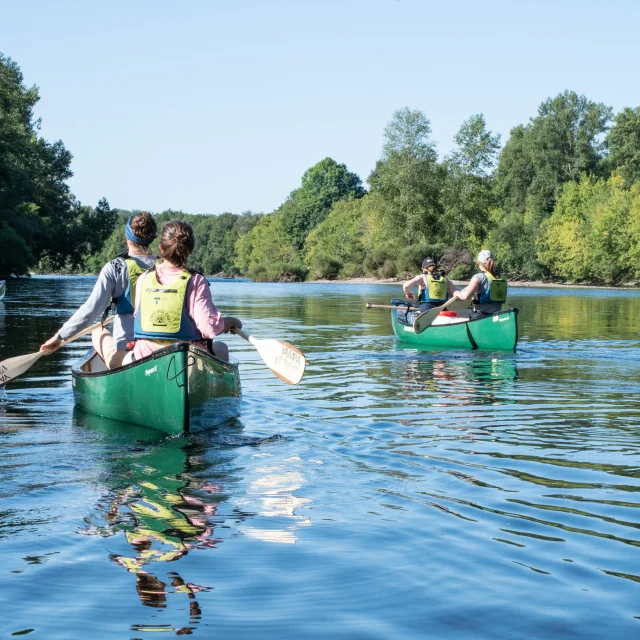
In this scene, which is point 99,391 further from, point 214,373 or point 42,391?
point 42,391

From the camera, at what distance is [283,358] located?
793 centimetres

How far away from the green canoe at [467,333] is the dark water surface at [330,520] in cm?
470

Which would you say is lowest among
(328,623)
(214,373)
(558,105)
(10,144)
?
(328,623)

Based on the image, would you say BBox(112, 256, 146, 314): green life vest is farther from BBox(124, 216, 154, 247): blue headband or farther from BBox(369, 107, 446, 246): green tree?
BBox(369, 107, 446, 246): green tree

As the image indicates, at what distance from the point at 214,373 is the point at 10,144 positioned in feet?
157

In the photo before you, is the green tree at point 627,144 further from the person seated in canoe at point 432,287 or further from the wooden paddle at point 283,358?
the wooden paddle at point 283,358

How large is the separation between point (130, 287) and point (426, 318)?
27.5ft

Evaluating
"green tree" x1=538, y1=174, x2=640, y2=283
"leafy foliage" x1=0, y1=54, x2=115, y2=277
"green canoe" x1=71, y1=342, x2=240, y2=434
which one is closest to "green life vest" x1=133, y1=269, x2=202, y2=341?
"green canoe" x1=71, y1=342, x2=240, y2=434

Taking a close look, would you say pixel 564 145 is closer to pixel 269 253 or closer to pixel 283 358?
pixel 269 253

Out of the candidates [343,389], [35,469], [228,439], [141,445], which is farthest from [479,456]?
[343,389]

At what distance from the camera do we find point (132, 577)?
3930mm

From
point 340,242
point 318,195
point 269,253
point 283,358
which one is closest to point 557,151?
point 340,242

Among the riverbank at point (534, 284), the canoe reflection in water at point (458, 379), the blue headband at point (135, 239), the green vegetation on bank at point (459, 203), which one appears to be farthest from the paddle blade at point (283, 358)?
the riverbank at point (534, 284)

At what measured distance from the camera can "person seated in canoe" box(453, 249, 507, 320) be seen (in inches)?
558
